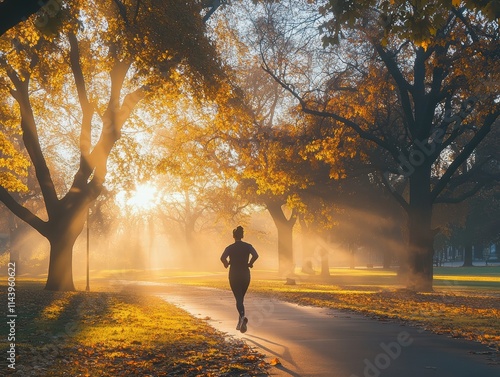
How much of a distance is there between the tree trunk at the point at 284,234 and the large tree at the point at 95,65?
23565 mm

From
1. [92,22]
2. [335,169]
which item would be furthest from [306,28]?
[92,22]

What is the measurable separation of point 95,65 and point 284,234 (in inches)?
1160

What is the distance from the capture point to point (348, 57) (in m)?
32.0

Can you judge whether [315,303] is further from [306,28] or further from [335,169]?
[306,28]

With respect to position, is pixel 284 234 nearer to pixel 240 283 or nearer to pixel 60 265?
pixel 60 265

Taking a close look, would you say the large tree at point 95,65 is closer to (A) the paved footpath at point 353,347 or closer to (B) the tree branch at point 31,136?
(B) the tree branch at point 31,136

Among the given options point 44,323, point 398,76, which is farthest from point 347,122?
point 44,323

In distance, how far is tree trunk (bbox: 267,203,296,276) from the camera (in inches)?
2216

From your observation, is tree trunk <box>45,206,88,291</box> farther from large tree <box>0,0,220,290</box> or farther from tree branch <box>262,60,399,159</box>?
tree branch <box>262,60,399,159</box>

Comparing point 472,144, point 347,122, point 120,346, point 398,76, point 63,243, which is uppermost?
point 398,76

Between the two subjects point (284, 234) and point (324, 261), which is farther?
point (324, 261)

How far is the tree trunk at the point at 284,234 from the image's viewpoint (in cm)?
5629

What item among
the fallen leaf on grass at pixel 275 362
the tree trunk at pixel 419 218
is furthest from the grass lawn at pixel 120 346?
the tree trunk at pixel 419 218

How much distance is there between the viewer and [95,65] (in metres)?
30.8
